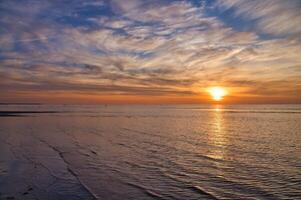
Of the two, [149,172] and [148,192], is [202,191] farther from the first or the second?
[149,172]

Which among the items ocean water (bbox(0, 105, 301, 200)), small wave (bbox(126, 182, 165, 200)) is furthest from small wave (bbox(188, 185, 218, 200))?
small wave (bbox(126, 182, 165, 200))

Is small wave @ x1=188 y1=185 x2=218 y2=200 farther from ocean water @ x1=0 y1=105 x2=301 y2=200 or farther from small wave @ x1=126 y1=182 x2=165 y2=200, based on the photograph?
small wave @ x1=126 y1=182 x2=165 y2=200

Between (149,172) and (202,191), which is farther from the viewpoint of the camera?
(149,172)

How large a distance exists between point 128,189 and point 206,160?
8.87 metres

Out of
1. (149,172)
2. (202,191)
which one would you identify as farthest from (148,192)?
(149,172)

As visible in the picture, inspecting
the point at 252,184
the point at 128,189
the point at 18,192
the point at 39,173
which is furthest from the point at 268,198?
the point at 39,173

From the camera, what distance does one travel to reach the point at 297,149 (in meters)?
26.0

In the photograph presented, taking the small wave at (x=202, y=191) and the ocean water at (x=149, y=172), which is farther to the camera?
the ocean water at (x=149, y=172)

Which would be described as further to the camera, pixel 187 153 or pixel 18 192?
pixel 187 153

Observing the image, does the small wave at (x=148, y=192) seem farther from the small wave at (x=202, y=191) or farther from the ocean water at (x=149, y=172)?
the small wave at (x=202, y=191)

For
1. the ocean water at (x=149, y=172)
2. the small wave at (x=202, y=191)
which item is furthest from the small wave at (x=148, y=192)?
the small wave at (x=202, y=191)

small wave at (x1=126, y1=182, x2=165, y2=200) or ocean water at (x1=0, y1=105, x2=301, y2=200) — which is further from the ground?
ocean water at (x1=0, y1=105, x2=301, y2=200)

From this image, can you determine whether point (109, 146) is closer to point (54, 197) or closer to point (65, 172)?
point (65, 172)

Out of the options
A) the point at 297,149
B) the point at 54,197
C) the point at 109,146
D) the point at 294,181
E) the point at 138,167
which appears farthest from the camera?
the point at 109,146
